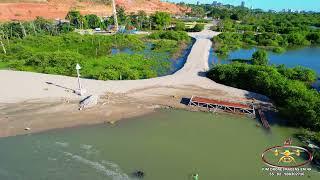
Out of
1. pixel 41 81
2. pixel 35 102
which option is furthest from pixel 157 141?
pixel 41 81

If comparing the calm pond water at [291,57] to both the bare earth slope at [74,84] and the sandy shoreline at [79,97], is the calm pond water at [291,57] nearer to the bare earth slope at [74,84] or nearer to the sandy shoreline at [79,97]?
the bare earth slope at [74,84]

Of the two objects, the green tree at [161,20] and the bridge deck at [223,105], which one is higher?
the green tree at [161,20]

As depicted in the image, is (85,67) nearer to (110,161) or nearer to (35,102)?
(35,102)

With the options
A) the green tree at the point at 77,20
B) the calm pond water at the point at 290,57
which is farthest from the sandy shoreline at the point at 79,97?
the green tree at the point at 77,20

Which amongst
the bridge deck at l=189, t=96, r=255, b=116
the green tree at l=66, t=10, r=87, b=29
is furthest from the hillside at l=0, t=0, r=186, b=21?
the bridge deck at l=189, t=96, r=255, b=116

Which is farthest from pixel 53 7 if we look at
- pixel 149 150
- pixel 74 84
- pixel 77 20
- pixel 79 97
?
pixel 149 150

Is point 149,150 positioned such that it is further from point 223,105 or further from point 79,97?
point 79,97

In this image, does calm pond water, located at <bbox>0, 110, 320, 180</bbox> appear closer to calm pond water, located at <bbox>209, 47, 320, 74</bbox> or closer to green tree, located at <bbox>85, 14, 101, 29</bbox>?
calm pond water, located at <bbox>209, 47, 320, 74</bbox>
